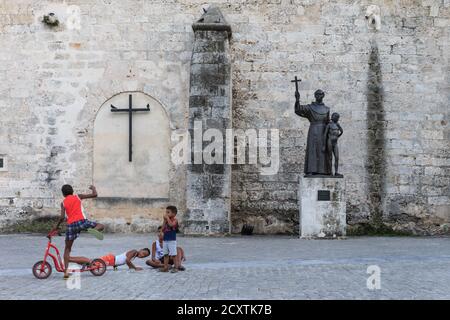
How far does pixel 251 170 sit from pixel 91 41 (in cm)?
449

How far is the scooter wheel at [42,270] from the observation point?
8219mm

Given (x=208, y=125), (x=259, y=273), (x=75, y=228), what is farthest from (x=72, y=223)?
(x=208, y=125)

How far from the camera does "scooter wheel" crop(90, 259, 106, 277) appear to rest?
8.45 metres

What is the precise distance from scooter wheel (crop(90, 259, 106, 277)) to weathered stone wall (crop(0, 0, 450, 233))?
628cm

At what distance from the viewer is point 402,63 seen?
15.0 m

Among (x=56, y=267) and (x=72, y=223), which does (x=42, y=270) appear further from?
(x=72, y=223)

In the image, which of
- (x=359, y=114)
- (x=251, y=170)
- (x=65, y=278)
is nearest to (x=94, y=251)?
(x=65, y=278)

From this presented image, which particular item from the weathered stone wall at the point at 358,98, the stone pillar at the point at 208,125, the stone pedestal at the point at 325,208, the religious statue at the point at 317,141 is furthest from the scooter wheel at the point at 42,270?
the weathered stone wall at the point at 358,98

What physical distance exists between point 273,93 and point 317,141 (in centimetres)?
213

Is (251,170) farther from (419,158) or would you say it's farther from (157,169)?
(419,158)

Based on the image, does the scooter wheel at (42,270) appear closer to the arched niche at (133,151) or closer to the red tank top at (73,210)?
the red tank top at (73,210)

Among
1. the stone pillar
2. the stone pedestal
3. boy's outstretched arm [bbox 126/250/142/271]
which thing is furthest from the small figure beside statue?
boy's outstretched arm [bbox 126/250/142/271]

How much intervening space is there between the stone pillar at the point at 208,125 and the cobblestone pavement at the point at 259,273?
3.27ft
